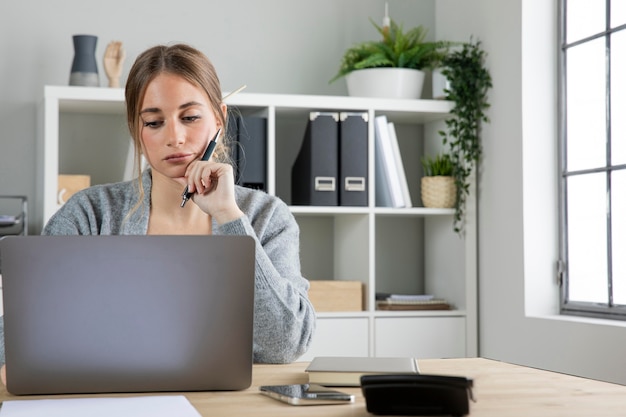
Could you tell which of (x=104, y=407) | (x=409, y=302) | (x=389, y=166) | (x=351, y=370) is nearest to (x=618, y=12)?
(x=389, y=166)

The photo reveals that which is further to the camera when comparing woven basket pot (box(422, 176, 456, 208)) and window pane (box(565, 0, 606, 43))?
woven basket pot (box(422, 176, 456, 208))

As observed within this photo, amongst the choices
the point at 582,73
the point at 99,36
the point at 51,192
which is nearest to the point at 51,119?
the point at 51,192

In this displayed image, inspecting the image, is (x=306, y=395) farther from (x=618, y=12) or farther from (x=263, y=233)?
(x=618, y=12)

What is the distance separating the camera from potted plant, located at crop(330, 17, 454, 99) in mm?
3654

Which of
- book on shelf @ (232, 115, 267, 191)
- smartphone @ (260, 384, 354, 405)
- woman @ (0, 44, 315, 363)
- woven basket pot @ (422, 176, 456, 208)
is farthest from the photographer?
woven basket pot @ (422, 176, 456, 208)

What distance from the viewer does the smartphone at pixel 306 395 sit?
113cm

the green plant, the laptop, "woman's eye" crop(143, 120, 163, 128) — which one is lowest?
the laptop

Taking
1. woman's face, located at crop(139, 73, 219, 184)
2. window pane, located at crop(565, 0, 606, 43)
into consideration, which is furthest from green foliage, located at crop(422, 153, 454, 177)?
woman's face, located at crop(139, 73, 219, 184)

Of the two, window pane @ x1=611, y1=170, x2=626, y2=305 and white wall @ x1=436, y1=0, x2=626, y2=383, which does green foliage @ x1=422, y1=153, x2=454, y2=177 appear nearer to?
white wall @ x1=436, y1=0, x2=626, y2=383

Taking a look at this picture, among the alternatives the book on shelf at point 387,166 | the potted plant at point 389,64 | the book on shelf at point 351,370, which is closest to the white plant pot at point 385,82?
the potted plant at point 389,64

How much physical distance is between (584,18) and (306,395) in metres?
2.50

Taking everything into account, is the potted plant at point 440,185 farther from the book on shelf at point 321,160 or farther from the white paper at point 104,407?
the white paper at point 104,407

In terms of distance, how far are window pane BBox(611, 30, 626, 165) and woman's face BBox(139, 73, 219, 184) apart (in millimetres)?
1691

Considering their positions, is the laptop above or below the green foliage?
below
